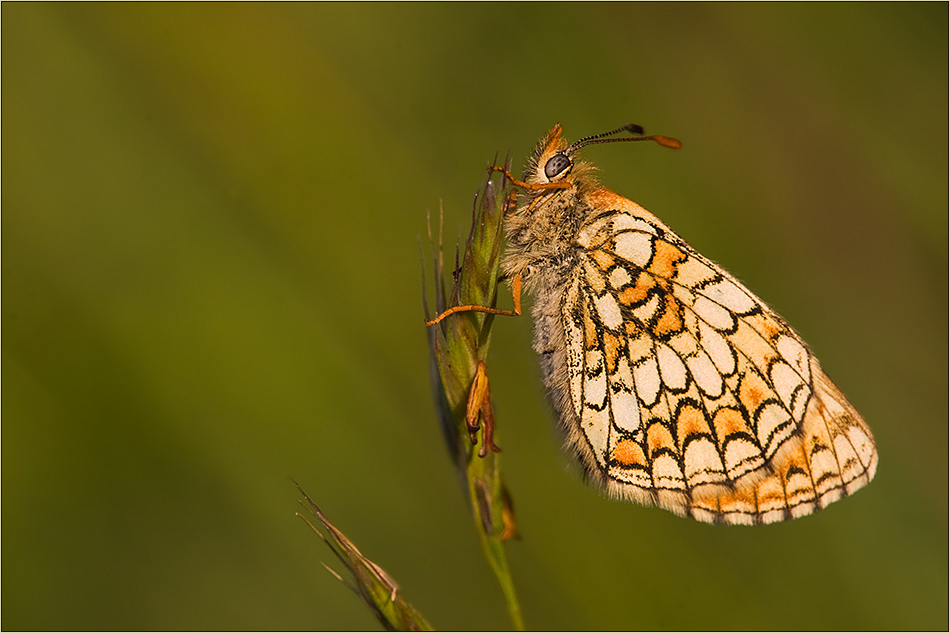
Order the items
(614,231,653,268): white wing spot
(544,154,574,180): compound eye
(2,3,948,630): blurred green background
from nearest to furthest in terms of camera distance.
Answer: (614,231,653,268): white wing spot → (544,154,574,180): compound eye → (2,3,948,630): blurred green background

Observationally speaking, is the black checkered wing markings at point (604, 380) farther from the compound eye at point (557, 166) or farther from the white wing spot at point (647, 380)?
the compound eye at point (557, 166)

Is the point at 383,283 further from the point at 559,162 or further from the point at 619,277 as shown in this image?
the point at 619,277

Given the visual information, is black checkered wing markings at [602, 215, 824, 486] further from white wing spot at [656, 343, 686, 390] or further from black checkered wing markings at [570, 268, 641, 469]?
black checkered wing markings at [570, 268, 641, 469]

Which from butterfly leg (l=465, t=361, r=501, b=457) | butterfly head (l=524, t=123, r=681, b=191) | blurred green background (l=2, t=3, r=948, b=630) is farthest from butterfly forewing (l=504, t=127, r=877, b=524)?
butterfly leg (l=465, t=361, r=501, b=457)

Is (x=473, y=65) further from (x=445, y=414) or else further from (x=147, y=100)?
(x=445, y=414)

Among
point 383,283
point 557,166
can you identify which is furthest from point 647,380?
point 383,283

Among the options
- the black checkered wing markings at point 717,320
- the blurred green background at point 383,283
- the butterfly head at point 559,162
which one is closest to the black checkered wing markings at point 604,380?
the black checkered wing markings at point 717,320

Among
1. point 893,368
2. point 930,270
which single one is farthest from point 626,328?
point 930,270
